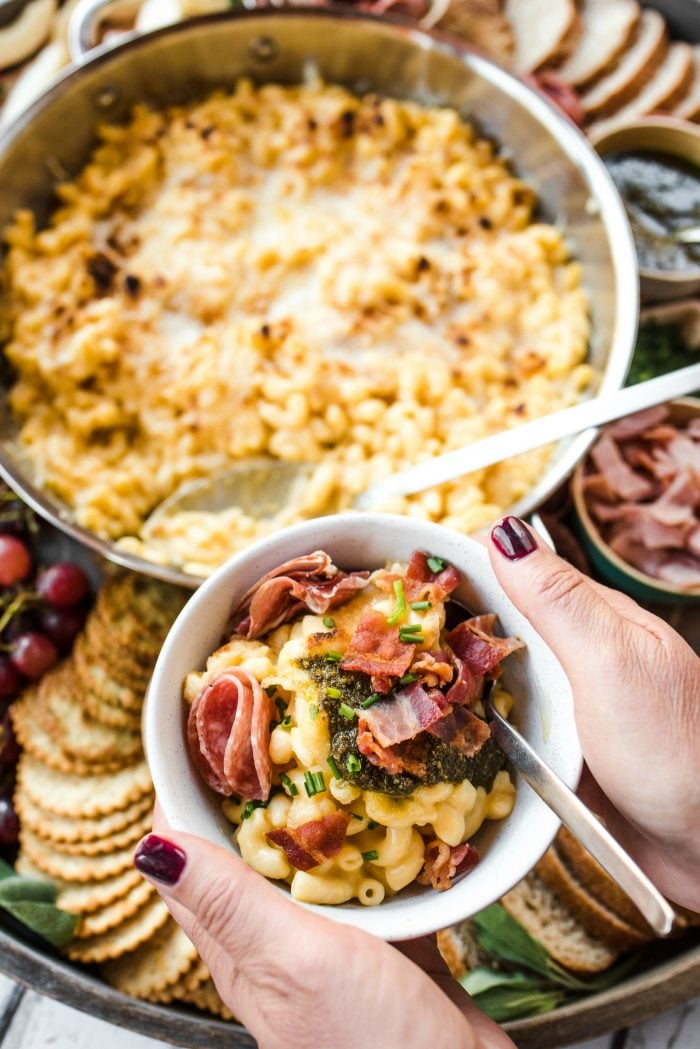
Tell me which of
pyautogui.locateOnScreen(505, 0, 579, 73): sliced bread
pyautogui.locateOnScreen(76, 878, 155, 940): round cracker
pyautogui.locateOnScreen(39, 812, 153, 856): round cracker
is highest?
pyautogui.locateOnScreen(505, 0, 579, 73): sliced bread

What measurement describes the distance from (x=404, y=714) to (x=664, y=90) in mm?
2907

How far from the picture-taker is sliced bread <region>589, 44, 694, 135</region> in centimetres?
331

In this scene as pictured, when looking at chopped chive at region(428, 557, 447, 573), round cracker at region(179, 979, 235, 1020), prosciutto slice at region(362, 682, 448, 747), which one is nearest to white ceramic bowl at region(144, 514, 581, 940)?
chopped chive at region(428, 557, 447, 573)

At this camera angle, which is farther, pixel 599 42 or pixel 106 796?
pixel 599 42

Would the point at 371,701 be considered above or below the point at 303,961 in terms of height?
above

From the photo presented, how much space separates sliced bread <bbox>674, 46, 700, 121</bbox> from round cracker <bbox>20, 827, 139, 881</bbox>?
10.7ft

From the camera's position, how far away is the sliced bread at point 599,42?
3301mm

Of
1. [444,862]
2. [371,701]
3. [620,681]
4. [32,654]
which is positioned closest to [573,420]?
[620,681]

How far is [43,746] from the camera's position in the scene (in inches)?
100

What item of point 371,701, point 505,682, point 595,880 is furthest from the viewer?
point 595,880

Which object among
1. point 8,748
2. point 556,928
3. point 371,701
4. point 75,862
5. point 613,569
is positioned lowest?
point 556,928

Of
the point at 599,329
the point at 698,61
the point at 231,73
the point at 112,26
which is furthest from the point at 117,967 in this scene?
the point at 698,61

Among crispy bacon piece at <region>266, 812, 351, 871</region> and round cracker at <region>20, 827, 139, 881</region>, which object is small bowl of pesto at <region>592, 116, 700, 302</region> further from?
round cracker at <region>20, 827, 139, 881</region>

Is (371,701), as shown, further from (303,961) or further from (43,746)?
(43,746)
